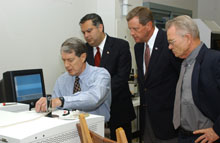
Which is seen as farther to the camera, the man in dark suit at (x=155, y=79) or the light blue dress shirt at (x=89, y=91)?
the man in dark suit at (x=155, y=79)

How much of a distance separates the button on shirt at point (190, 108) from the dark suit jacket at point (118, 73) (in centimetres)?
87

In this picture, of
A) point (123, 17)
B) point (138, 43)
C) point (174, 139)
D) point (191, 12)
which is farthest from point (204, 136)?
point (191, 12)

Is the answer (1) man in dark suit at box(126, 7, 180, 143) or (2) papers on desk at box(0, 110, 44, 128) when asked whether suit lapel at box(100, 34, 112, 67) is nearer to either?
(1) man in dark suit at box(126, 7, 180, 143)

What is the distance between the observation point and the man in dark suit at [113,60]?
2.54 m

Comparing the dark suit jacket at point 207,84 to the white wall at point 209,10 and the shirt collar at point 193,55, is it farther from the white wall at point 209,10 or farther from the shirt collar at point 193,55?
the white wall at point 209,10

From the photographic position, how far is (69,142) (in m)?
1.22

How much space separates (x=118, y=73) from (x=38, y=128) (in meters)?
1.49

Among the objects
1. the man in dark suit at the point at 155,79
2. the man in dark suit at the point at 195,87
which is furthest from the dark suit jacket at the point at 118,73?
the man in dark suit at the point at 195,87

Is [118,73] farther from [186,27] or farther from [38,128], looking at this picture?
[38,128]

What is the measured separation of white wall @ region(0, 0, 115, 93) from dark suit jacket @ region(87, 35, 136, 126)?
59cm

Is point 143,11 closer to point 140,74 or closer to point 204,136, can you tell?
point 140,74

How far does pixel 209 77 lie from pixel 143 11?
95 cm

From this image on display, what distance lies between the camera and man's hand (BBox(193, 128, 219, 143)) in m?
1.57

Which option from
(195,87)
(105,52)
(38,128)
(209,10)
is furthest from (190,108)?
(209,10)
